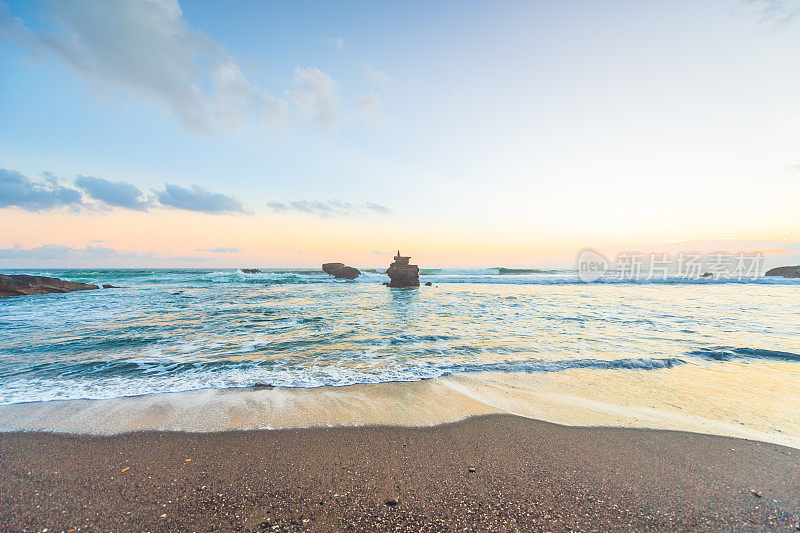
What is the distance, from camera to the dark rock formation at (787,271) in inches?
2008

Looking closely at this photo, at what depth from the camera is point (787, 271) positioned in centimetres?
5284

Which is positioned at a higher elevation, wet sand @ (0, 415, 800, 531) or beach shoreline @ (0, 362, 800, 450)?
wet sand @ (0, 415, 800, 531)

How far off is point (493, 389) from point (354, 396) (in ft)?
7.80

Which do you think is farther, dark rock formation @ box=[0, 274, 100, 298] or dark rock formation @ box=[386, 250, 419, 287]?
dark rock formation @ box=[386, 250, 419, 287]

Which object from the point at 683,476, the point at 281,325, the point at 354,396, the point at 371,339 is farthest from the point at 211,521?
the point at 281,325

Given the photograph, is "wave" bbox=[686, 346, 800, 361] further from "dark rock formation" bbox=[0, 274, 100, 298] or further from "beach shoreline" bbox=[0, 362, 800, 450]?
"dark rock formation" bbox=[0, 274, 100, 298]

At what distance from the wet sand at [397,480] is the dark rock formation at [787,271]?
260ft

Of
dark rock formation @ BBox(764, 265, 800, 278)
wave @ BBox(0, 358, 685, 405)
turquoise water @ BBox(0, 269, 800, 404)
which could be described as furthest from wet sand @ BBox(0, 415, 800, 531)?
dark rock formation @ BBox(764, 265, 800, 278)

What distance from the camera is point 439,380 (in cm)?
561

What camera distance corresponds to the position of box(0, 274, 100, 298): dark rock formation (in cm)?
2109

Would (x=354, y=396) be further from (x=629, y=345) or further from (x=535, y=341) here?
(x=629, y=345)

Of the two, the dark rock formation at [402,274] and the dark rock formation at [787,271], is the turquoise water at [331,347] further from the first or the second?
the dark rock formation at [787,271]

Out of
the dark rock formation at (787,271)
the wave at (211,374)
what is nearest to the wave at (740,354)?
the wave at (211,374)

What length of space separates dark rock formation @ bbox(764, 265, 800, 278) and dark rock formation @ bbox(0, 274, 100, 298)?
97983 mm
